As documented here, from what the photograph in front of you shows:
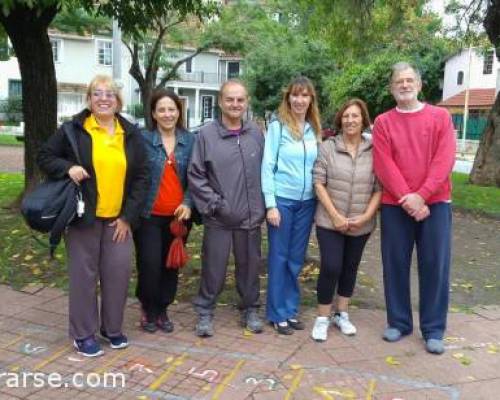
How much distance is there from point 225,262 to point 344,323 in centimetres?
104

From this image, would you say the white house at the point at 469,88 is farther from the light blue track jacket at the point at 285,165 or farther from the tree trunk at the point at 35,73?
the light blue track jacket at the point at 285,165

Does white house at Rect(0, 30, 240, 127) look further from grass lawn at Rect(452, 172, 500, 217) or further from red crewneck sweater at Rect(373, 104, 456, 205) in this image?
red crewneck sweater at Rect(373, 104, 456, 205)

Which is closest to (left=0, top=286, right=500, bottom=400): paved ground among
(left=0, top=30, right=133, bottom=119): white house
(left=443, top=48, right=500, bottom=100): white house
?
(left=0, top=30, right=133, bottom=119): white house

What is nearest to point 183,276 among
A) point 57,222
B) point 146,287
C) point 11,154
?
point 146,287

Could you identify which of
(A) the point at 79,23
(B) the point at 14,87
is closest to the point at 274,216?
(A) the point at 79,23

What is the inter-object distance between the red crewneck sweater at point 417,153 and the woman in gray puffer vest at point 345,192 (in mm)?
159

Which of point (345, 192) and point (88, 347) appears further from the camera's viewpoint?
point (345, 192)

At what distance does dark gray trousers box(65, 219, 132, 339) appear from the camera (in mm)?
3996

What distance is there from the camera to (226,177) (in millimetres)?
4281

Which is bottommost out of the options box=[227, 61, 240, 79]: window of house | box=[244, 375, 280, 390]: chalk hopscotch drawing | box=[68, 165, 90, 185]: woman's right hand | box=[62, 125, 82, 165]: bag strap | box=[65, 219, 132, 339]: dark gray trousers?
box=[244, 375, 280, 390]: chalk hopscotch drawing

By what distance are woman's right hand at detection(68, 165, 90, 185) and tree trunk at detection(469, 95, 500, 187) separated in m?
11.8

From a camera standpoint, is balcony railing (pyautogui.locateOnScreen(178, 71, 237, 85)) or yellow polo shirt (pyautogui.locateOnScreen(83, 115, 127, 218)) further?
balcony railing (pyautogui.locateOnScreen(178, 71, 237, 85))

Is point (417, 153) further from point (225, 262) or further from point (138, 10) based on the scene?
point (138, 10)

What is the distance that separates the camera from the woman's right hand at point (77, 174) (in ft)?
12.4
